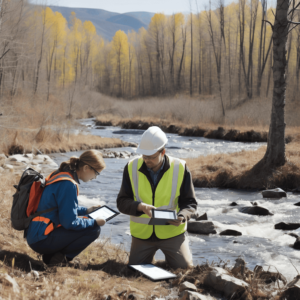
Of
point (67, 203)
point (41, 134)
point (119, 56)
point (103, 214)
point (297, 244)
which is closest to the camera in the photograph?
point (67, 203)

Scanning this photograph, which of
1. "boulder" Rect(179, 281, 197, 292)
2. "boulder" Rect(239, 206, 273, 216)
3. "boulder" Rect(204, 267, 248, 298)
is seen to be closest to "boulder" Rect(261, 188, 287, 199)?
"boulder" Rect(239, 206, 273, 216)

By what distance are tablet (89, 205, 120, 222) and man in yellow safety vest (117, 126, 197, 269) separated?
10 centimetres

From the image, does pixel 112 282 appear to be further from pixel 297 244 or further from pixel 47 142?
pixel 47 142

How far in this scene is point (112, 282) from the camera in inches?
133

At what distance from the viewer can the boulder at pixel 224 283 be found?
3.28m

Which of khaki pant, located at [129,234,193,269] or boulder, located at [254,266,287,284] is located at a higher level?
khaki pant, located at [129,234,193,269]

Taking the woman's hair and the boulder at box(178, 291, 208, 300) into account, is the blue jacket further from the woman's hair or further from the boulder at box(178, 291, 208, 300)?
the boulder at box(178, 291, 208, 300)

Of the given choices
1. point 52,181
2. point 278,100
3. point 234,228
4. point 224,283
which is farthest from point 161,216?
point 278,100

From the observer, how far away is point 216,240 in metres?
6.05

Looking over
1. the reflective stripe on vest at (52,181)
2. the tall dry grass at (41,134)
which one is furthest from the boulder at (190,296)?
the tall dry grass at (41,134)

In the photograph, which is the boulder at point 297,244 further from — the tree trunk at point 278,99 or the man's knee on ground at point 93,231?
the tree trunk at point 278,99

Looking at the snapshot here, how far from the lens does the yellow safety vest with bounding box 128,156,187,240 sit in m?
3.90

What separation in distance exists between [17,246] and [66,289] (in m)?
1.63

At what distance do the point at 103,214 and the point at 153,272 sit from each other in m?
0.80
